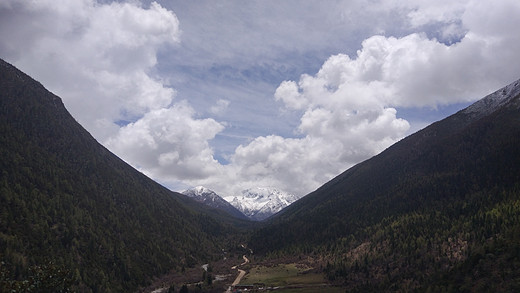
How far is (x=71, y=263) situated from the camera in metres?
187

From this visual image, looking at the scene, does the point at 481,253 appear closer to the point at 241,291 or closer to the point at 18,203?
the point at 241,291

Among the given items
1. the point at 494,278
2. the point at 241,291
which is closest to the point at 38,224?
the point at 241,291

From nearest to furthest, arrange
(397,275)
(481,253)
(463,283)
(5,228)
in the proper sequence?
(463,283) < (481,253) < (5,228) < (397,275)

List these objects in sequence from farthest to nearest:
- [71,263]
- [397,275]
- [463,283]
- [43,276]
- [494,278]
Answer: [397,275] < [71,263] < [463,283] < [494,278] < [43,276]

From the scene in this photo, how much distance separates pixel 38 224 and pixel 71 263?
30.8m

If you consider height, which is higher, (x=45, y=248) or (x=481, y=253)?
(x=45, y=248)

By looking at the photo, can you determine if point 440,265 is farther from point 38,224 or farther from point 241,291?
point 38,224

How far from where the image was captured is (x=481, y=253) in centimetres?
14075

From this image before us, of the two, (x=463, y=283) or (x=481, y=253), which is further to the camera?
(x=481, y=253)

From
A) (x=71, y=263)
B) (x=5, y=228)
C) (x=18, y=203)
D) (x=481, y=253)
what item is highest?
(x=18, y=203)

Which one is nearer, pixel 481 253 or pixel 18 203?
pixel 481 253

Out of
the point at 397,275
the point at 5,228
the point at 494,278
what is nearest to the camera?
the point at 494,278

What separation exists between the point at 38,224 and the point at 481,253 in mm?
225747

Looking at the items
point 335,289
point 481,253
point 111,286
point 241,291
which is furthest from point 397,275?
point 111,286
